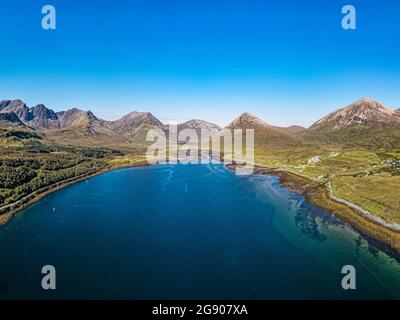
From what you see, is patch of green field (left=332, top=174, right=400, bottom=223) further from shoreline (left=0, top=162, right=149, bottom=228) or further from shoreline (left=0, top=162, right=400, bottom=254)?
shoreline (left=0, top=162, right=149, bottom=228)

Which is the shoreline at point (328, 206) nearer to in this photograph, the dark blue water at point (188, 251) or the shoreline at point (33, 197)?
the shoreline at point (33, 197)

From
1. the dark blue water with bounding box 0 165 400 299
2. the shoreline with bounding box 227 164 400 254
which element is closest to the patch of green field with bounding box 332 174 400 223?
the shoreline with bounding box 227 164 400 254

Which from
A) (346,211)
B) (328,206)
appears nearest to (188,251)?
(346,211)

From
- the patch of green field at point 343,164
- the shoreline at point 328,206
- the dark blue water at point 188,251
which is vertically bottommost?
the dark blue water at point 188,251

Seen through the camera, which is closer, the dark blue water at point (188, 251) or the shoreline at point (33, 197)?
the dark blue water at point (188, 251)

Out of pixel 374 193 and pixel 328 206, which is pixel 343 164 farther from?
pixel 328 206

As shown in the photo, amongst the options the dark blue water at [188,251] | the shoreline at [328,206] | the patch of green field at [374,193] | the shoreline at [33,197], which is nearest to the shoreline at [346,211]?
the shoreline at [328,206]

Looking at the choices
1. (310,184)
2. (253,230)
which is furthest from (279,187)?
(253,230)

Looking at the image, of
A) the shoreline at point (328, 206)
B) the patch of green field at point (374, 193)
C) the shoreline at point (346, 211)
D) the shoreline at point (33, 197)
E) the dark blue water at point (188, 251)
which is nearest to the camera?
the dark blue water at point (188, 251)
